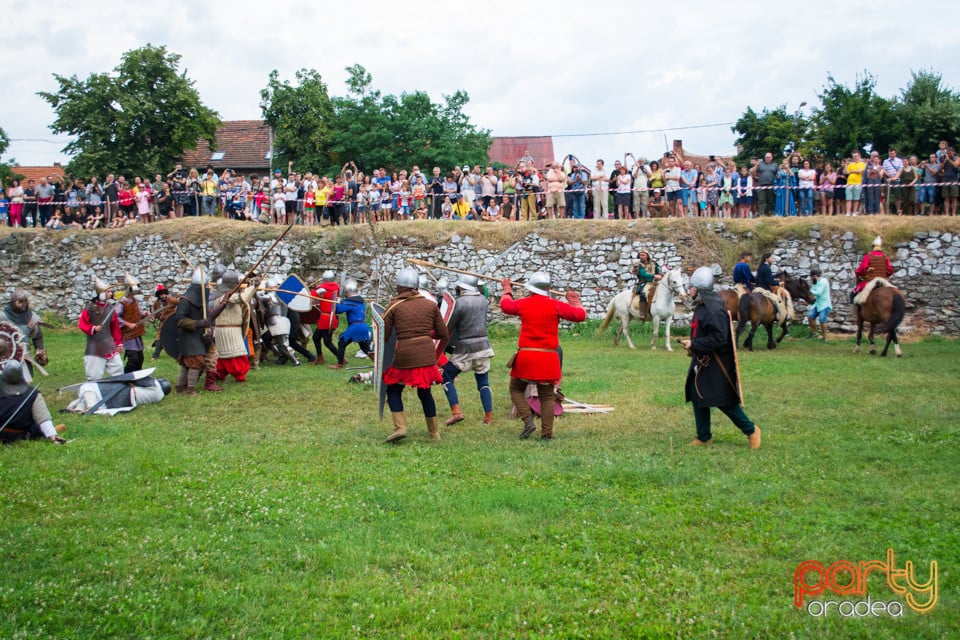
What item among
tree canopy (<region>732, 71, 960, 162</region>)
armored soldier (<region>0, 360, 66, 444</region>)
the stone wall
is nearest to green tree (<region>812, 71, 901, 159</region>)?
tree canopy (<region>732, 71, 960, 162</region>)

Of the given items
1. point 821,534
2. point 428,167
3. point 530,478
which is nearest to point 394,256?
point 428,167

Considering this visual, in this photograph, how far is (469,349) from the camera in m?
10.1

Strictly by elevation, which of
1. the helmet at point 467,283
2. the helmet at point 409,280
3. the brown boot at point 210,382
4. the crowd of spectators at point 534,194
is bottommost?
the brown boot at point 210,382

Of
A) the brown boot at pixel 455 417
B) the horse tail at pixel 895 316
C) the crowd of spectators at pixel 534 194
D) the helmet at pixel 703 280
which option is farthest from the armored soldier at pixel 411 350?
the crowd of spectators at pixel 534 194

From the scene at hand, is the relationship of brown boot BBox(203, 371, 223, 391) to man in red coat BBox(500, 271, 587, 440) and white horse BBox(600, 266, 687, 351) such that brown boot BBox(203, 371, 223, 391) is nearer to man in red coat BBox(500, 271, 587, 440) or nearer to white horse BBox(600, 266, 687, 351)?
man in red coat BBox(500, 271, 587, 440)

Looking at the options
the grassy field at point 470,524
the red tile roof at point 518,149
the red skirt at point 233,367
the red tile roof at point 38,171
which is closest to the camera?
the grassy field at point 470,524

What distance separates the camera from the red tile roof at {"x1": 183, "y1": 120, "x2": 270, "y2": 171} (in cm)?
4053

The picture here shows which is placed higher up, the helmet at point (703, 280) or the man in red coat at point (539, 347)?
the helmet at point (703, 280)

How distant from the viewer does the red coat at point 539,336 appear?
8.84 metres

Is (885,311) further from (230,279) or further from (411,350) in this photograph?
(230,279)

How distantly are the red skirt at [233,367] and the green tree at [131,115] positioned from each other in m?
21.8

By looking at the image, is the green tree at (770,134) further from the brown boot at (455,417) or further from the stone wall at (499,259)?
the brown boot at (455,417)

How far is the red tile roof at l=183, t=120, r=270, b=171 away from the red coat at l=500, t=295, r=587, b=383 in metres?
33.7

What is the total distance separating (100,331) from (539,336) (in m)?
6.60
